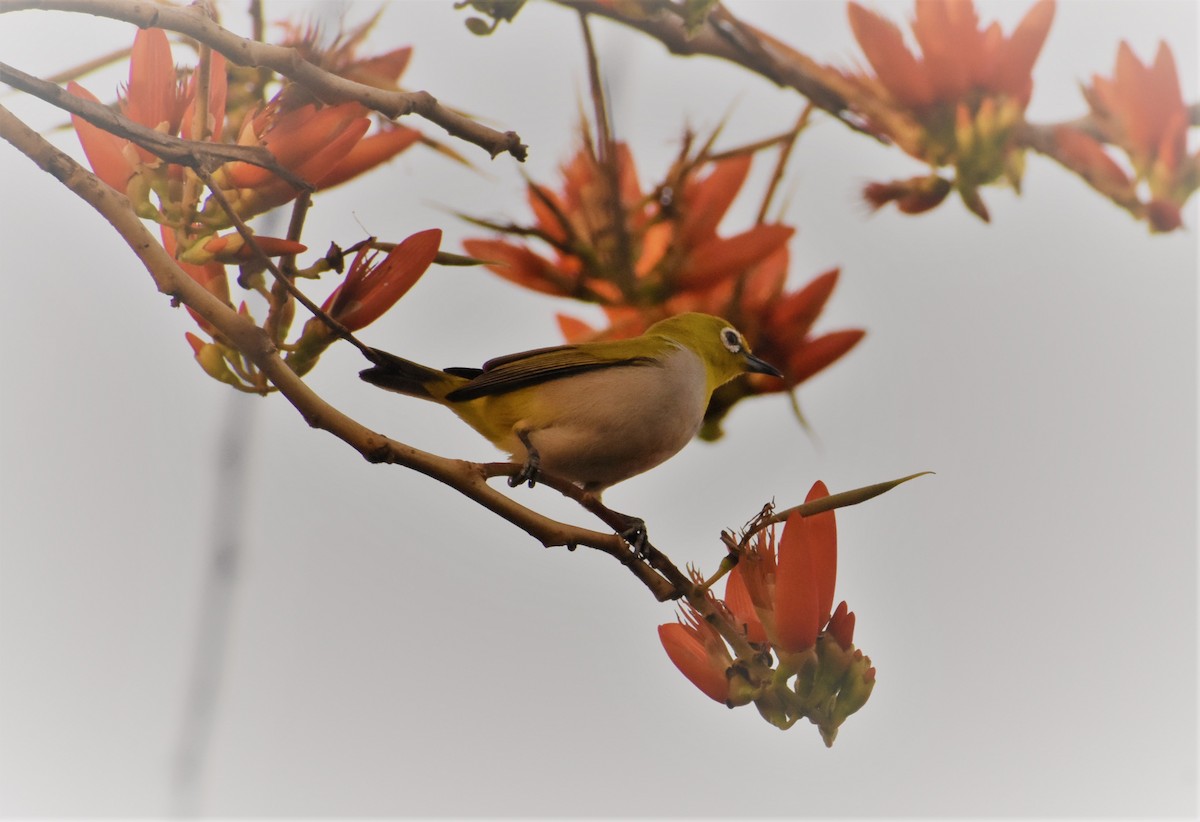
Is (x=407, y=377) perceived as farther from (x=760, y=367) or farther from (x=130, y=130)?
(x=130, y=130)

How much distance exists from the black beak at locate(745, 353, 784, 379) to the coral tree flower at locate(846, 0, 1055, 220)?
26 cm

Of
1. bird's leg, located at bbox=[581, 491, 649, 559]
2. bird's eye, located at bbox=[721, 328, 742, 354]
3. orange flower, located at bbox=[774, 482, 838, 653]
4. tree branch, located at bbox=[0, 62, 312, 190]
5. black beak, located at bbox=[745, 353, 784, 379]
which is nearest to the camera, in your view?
tree branch, located at bbox=[0, 62, 312, 190]

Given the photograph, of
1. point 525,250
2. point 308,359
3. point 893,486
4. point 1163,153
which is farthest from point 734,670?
point 1163,153

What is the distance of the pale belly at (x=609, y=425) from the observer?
146 cm

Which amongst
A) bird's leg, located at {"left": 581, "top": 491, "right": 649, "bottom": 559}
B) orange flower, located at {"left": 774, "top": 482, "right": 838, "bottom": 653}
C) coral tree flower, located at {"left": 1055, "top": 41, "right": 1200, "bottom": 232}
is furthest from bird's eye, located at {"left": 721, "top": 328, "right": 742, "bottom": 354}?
orange flower, located at {"left": 774, "top": 482, "right": 838, "bottom": 653}

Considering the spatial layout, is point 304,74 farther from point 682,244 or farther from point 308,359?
point 682,244

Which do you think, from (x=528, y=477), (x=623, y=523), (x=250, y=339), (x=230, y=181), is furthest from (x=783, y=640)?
(x=230, y=181)

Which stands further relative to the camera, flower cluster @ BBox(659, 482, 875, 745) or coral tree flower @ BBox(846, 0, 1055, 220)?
coral tree flower @ BBox(846, 0, 1055, 220)

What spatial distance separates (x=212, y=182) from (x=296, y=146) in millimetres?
110

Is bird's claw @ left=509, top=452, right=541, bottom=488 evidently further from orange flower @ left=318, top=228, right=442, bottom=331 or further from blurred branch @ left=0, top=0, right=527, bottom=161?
blurred branch @ left=0, top=0, right=527, bottom=161

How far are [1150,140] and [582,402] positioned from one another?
0.75m

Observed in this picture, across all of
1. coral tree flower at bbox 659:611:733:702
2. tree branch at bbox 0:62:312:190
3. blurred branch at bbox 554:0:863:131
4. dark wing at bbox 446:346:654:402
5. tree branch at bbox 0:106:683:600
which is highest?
blurred branch at bbox 554:0:863:131

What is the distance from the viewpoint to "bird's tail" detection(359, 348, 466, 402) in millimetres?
1245

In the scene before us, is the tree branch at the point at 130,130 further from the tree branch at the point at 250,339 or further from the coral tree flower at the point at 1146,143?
the coral tree flower at the point at 1146,143
